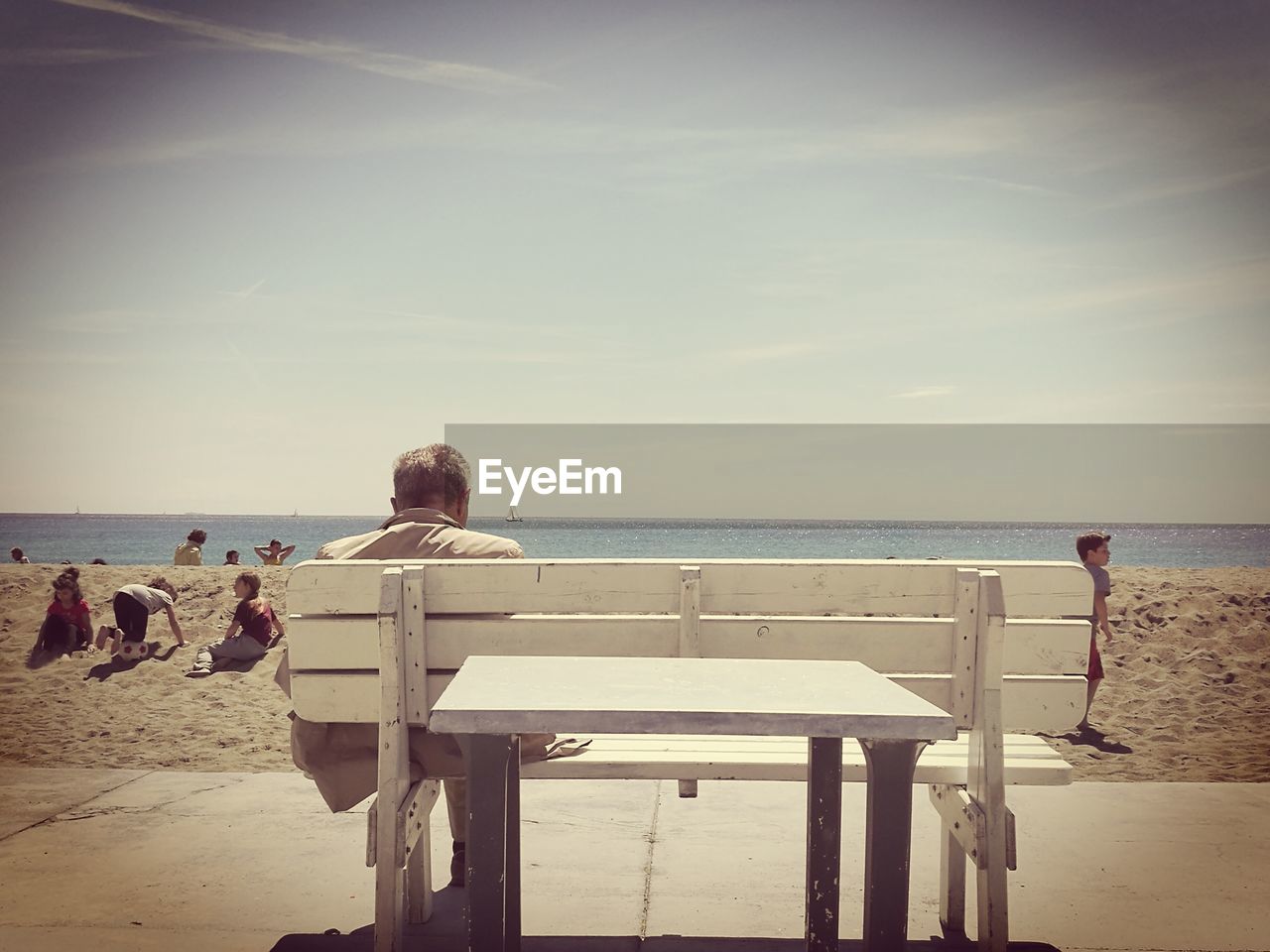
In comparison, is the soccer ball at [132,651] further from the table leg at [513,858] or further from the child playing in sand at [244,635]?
the table leg at [513,858]

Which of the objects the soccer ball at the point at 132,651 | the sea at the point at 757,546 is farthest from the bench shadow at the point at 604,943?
the sea at the point at 757,546

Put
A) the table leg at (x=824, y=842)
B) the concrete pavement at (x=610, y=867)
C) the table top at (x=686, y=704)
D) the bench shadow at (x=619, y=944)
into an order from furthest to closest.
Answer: the concrete pavement at (x=610, y=867) → the bench shadow at (x=619, y=944) → the table leg at (x=824, y=842) → the table top at (x=686, y=704)

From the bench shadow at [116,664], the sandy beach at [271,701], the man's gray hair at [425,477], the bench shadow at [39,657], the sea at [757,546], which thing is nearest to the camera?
the man's gray hair at [425,477]

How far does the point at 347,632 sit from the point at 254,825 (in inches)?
80.2

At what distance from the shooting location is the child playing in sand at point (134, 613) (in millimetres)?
10984

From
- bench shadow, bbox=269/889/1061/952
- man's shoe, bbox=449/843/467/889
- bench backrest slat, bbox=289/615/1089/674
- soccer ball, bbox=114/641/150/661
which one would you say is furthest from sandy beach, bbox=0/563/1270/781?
bench backrest slat, bbox=289/615/1089/674

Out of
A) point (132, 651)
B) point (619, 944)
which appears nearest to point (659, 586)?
point (619, 944)

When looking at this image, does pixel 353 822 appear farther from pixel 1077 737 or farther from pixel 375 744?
pixel 1077 737

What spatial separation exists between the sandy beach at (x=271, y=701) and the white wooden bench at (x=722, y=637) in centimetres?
369

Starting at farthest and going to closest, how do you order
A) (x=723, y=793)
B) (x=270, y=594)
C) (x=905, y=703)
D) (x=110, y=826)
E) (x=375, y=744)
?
(x=270, y=594) → (x=723, y=793) → (x=110, y=826) → (x=375, y=744) → (x=905, y=703)

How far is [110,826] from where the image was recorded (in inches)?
188

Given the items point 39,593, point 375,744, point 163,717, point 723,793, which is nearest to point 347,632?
point 375,744

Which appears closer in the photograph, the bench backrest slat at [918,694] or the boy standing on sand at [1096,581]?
the bench backrest slat at [918,694]

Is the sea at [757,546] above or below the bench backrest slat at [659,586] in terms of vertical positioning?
below
